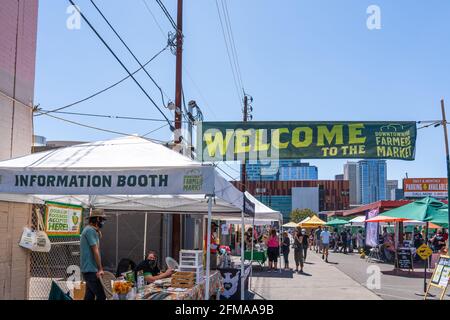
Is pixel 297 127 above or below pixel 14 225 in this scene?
above

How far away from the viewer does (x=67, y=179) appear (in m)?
6.95

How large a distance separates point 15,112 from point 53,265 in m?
9.12

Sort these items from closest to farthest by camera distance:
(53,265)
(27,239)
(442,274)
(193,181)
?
1. (193,181)
2. (27,239)
3. (442,274)
4. (53,265)

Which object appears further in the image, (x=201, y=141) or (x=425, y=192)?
(x=425, y=192)

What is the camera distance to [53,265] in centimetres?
1647

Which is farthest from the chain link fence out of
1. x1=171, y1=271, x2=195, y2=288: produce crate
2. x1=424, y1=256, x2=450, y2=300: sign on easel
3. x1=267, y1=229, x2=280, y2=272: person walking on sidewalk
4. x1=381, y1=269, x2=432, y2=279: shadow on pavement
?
x1=381, y1=269, x2=432, y2=279: shadow on pavement

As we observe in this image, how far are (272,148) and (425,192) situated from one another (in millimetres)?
53142

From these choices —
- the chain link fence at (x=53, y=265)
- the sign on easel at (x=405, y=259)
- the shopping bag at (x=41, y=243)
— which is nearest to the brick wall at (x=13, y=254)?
the shopping bag at (x=41, y=243)

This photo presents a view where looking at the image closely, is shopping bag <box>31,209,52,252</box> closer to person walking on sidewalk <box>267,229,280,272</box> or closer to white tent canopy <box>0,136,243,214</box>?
white tent canopy <box>0,136,243,214</box>

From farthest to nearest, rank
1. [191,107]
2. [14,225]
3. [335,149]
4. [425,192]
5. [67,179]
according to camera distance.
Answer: [425,192] < [191,107] < [335,149] < [14,225] < [67,179]

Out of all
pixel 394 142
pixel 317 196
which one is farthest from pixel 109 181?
pixel 317 196

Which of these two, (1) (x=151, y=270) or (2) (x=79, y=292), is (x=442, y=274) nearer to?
(1) (x=151, y=270)
